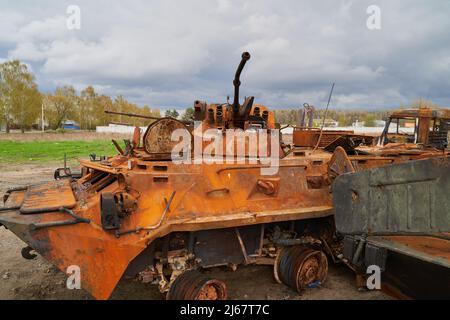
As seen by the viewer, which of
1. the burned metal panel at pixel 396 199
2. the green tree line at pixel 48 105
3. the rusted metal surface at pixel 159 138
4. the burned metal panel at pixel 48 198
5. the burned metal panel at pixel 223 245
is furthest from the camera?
the green tree line at pixel 48 105

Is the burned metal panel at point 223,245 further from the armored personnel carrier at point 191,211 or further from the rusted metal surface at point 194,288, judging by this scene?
the rusted metal surface at point 194,288

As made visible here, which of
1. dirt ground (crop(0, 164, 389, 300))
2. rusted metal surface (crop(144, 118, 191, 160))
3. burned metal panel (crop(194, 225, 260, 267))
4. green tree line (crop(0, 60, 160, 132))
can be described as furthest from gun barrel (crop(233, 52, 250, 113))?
green tree line (crop(0, 60, 160, 132))

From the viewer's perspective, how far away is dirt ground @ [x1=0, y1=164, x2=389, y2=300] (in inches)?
225

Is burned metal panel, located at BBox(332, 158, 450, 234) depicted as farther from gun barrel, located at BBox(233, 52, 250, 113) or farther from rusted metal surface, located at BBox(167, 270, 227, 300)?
gun barrel, located at BBox(233, 52, 250, 113)

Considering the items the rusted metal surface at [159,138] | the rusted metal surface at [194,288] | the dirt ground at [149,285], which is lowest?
the dirt ground at [149,285]

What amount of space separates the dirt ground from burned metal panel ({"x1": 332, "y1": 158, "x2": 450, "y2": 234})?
1.28 meters

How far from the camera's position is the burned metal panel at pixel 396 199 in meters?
4.19

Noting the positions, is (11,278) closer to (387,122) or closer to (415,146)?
(415,146)

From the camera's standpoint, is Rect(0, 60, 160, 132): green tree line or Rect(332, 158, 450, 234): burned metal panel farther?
Rect(0, 60, 160, 132): green tree line

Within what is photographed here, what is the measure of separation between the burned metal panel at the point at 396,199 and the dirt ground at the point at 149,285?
50.5 inches

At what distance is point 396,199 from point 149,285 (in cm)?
383

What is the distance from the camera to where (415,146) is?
8.20 m

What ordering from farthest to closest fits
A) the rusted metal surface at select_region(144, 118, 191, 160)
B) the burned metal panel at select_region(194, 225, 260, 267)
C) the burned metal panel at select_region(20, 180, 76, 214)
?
the rusted metal surface at select_region(144, 118, 191, 160), the burned metal panel at select_region(194, 225, 260, 267), the burned metal panel at select_region(20, 180, 76, 214)

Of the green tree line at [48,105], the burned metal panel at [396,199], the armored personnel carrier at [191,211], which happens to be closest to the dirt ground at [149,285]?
the armored personnel carrier at [191,211]
